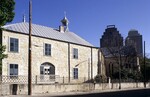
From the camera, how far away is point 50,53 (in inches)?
1794

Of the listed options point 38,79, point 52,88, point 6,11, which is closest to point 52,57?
point 38,79

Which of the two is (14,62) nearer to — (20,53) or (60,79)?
(20,53)

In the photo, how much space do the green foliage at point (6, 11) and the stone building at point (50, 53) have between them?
4903 mm

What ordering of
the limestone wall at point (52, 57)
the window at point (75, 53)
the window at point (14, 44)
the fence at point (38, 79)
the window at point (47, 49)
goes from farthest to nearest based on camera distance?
the window at point (75, 53), the window at point (47, 49), the limestone wall at point (52, 57), the window at point (14, 44), the fence at point (38, 79)

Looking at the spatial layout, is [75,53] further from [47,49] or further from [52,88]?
[52,88]

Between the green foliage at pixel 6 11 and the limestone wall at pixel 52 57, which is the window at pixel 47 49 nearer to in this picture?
the limestone wall at pixel 52 57

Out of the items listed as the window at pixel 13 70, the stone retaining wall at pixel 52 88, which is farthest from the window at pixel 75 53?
the window at pixel 13 70

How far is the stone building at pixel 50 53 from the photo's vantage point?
39.5m

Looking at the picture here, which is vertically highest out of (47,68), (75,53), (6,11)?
(6,11)

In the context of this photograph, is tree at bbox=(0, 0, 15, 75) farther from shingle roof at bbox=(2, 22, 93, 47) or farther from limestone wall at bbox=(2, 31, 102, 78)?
shingle roof at bbox=(2, 22, 93, 47)

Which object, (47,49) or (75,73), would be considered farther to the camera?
(75,73)

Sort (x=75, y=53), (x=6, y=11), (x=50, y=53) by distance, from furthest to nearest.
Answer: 1. (x=75, y=53)
2. (x=50, y=53)
3. (x=6, y=11)

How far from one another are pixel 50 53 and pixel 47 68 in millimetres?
2216

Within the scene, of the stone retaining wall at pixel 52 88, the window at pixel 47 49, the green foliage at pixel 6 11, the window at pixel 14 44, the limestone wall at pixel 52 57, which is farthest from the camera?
the window at pixel 47 49
